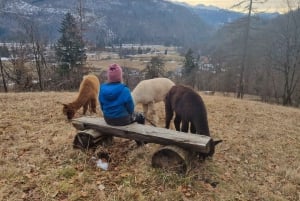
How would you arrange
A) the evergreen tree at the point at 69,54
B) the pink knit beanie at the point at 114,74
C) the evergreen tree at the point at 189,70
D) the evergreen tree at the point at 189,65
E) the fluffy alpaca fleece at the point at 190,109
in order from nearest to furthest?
the pink knit beanie at the point at 114,74, the fluffy alpaca fleece at the point at 190,109, the evergreen tree at the point at 69,54, the evergreen tree at the point at 189,70, the evergreen tree at the point at 189,65

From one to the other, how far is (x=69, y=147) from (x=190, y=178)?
8.02ft

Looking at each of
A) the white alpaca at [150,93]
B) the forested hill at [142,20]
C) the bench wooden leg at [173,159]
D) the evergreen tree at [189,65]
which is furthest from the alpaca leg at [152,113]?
the forested hill at [142,20]

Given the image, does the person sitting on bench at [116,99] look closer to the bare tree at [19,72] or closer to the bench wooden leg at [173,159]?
the bench wooden leg at [173,159]

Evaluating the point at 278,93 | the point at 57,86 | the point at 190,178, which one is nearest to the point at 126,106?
the point at 190,178

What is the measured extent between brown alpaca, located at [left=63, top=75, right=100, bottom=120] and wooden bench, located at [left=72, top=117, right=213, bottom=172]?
231 centimetres

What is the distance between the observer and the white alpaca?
7.02 metres

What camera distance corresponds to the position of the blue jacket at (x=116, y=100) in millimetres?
4684

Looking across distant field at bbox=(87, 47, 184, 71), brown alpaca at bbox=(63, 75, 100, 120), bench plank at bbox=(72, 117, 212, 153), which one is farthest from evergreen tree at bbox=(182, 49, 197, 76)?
bench plank at bbox=(72, 117, 212, 153)

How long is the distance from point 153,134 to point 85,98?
356 cm

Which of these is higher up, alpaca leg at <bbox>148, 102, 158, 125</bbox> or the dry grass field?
alpaca leg at <bbox>148, 102, 158, 125</bbox>

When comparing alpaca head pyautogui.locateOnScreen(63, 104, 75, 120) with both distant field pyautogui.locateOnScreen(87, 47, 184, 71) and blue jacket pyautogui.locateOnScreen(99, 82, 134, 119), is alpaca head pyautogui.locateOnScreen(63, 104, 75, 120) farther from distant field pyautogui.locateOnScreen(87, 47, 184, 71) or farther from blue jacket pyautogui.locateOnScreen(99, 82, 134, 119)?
distant field pyautogui.locateOnScreen(87, 47, 184, 71)

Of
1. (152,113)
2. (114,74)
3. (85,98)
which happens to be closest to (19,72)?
(85,98)

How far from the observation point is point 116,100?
185 inches

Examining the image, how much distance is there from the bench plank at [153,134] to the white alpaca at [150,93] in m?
2.04
